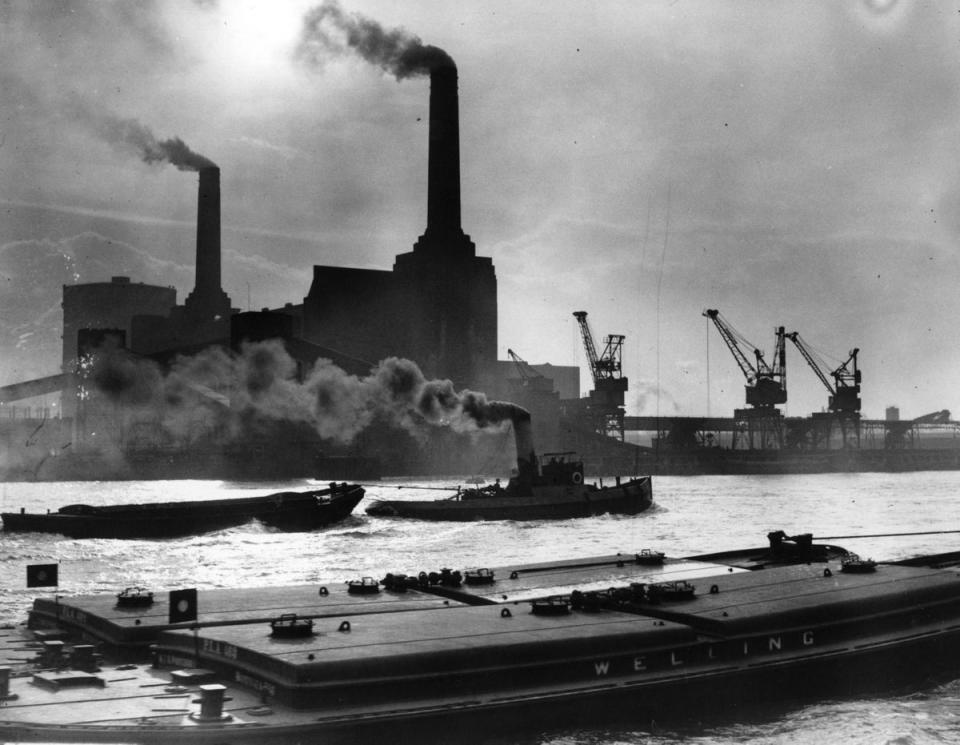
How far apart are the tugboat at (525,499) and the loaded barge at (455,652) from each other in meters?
70.5

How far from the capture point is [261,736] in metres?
18.5

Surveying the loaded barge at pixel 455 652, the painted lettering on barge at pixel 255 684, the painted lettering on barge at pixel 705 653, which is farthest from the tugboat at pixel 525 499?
the painted lettering on barge at pixel 255 684

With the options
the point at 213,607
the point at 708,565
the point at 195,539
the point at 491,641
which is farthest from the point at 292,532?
the point at 491,641

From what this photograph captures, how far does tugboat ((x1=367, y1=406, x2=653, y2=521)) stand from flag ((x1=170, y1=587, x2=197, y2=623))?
81850 millimetres

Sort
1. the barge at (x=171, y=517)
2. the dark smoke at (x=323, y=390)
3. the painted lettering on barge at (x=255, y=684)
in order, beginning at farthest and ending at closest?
the dark smoke at (x=323, y=390), the barge at (x=171, y=517), the painted lettering on barge at (x=255, y=684)

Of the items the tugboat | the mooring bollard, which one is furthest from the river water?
the mooring bollard

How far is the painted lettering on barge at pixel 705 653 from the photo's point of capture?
23677 millimetres

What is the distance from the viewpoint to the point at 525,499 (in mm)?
105125

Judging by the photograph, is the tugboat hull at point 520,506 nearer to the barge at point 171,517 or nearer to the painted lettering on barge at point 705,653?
the barge at point 171,517

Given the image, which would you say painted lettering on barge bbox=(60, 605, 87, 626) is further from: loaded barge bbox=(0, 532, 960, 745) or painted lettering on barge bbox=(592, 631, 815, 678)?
painted lettering on barge bbox=(592, 631, 815, 678)

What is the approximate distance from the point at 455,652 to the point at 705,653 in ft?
23.1

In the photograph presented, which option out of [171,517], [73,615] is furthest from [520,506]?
[73,615]

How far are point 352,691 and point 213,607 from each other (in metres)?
8.72

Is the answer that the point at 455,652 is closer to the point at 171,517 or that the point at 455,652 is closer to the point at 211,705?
the point at 211,705
